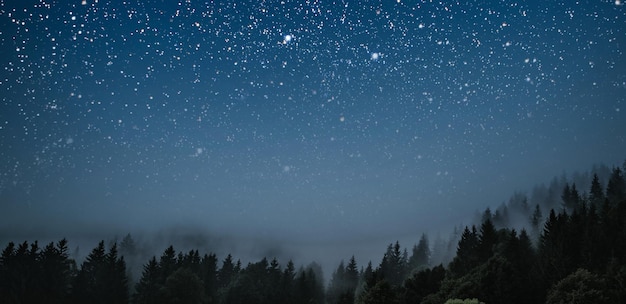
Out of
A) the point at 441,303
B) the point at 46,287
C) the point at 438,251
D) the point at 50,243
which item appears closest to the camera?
the point at 441,303

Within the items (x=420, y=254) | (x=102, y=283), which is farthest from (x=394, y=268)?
(x=102, y=283)

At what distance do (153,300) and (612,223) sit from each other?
8425 centimetres

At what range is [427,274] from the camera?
6462 cm

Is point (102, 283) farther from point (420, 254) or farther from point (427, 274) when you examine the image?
point (420, 254)

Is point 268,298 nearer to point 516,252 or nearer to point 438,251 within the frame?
point 516,252

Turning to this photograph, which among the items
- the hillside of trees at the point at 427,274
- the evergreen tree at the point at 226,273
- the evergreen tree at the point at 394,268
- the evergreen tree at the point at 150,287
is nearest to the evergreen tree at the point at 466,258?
the hillside of trees at the point at 427,274

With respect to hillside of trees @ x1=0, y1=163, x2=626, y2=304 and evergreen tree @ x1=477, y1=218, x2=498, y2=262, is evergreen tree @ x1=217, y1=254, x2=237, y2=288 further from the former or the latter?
evergreen tree @ x1=477, y1=218, x2=498, y2=262

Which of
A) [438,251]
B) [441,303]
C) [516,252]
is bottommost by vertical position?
[441,303]

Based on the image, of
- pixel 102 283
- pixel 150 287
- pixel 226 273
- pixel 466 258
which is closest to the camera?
pixel 466 258

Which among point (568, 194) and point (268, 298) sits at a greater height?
point (568, 194)

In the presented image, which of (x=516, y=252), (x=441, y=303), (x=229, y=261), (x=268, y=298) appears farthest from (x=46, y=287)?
(x=516, y=252)

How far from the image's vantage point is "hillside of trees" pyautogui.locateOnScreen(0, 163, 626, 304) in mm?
50281

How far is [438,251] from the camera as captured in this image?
175m

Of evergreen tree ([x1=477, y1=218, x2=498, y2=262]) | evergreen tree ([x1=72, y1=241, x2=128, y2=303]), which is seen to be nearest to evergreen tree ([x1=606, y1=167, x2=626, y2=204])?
evergreen tree ([x1=477, y1=218, x2=498, y2=262])
